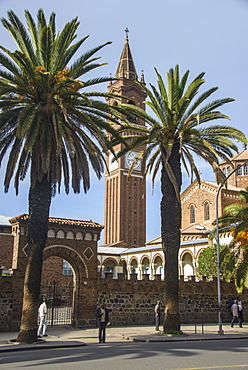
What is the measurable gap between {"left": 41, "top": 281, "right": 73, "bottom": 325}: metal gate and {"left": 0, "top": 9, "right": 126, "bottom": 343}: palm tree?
7.25 metres

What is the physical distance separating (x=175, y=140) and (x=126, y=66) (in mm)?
54335

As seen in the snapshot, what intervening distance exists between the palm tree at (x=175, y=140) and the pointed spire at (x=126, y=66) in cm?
5225

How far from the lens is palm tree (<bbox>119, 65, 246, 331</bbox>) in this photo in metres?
19.5

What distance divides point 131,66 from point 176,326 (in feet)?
194

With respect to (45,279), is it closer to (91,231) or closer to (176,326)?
(91,231)

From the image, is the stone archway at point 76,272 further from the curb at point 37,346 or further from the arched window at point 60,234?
the curb at point 37,346

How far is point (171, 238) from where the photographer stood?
64.2ft

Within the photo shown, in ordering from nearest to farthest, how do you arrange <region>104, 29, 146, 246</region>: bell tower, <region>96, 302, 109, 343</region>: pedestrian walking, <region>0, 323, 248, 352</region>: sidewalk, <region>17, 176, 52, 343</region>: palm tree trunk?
Answer: <region>0, 323, 248, 352</region>: sidewalk → <region>17, 176, 52, 343</region>: palm tree trunk → <region>96, 302, 109, 343</region>: pedestrian walking → <region>104, 29, 146, 246</region>: bell tower

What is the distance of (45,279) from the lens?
3831cm

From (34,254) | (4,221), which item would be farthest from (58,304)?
(34,254)

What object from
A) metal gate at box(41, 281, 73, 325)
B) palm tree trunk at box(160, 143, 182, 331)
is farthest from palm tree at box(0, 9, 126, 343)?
metal gate at box(41, 281, 73, 325)

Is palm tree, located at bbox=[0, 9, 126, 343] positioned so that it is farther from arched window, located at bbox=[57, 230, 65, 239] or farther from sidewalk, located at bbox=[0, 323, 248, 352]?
arched window, located at bbox=[57, 230, 65, 239]

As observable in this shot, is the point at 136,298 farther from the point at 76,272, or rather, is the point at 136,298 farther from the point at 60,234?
the point at 60,234

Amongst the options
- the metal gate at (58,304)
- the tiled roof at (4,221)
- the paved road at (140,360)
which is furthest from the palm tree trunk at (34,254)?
the tiled roof at (4,221)
